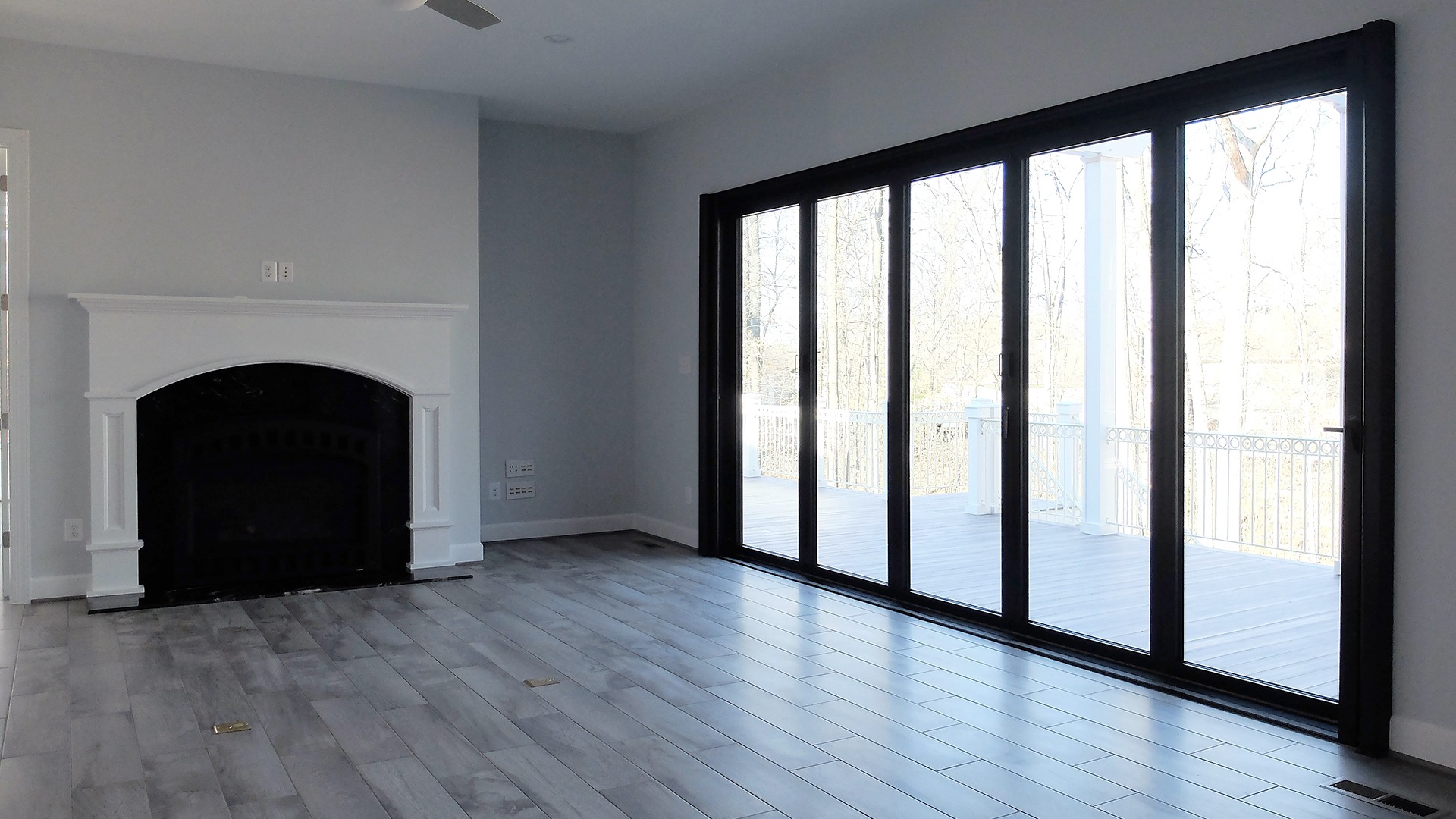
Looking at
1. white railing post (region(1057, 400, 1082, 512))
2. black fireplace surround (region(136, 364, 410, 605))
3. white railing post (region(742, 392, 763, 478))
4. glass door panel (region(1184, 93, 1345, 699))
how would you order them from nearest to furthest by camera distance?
glass door panel (region(1184, 93, 1345, 699)), white railing post (region(1057, 400, 1082, 512)), black fireplace surround (region(136, 364, 410, 605)), white railing post (region(742, 392, 763, 478))

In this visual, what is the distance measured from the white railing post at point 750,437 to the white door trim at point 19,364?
3643mm

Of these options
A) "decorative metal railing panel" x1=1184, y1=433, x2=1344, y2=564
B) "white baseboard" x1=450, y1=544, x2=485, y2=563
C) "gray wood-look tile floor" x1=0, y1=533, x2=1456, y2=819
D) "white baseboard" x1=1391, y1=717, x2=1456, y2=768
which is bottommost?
"gray wood-look tile floor" x1=0, y1=533, x2=1456, y2=819

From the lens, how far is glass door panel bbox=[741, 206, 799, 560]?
5.66m

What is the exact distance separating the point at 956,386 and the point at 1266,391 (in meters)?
1.41

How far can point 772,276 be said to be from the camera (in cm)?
582

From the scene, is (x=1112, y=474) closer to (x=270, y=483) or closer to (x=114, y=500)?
(x=270, y=483)

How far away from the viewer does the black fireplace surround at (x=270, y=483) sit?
512 cm

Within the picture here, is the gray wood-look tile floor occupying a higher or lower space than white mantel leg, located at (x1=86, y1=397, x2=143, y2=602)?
lower

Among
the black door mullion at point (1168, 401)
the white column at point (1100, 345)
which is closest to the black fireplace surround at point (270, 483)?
the white column at point (1100, 345)

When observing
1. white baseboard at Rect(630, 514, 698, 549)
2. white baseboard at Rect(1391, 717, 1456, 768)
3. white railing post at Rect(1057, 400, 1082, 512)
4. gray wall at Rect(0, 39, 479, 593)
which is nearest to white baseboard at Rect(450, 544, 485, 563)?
gray wall at Rect(0, 39, 479, 593)

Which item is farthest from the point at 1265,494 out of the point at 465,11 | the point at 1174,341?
the point at 465,11

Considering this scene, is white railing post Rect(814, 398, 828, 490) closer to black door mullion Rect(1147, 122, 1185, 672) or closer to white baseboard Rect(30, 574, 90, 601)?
black door mullion Rect(1147, 122, 1185, 672)

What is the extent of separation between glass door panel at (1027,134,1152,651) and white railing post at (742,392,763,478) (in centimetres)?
209

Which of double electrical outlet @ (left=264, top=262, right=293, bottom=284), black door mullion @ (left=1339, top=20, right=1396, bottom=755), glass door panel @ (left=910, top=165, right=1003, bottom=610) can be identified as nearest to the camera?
black door mullion @ (left=1339, top=20, right=1396, bottom=755)
